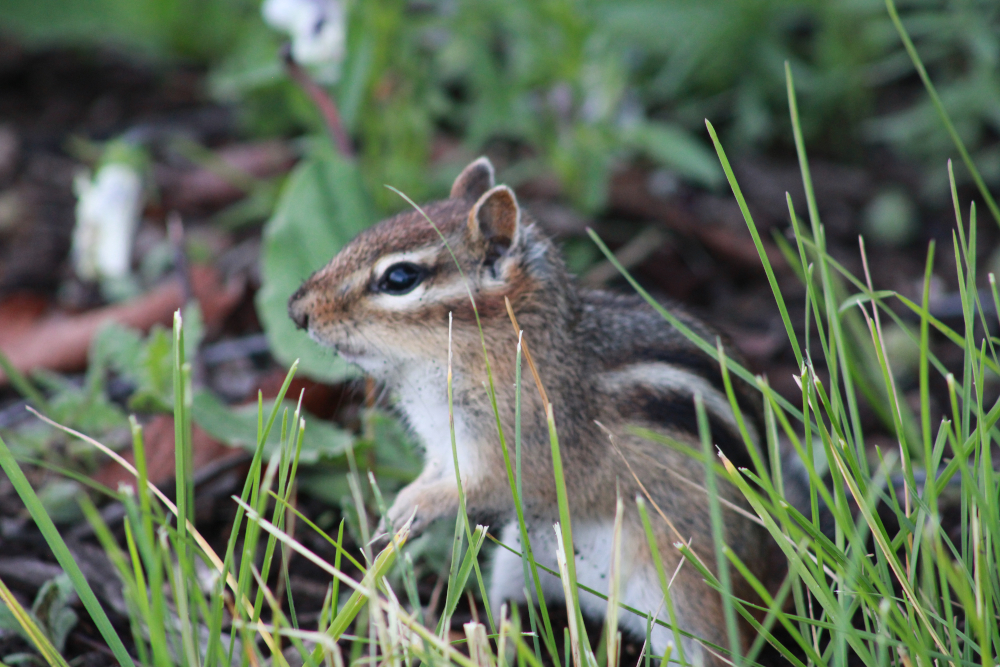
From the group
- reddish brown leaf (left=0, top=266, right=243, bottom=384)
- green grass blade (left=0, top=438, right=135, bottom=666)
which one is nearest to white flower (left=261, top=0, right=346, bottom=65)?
reddish brown leaf (left=0, top=266, right=243, bottom=384)

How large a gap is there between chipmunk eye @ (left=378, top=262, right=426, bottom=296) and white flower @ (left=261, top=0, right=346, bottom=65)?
1559 millimetres

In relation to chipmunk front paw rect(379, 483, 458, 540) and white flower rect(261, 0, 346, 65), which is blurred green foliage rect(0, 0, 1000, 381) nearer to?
white flower rect(261, 0, 346, 65)

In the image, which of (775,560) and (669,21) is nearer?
(775,560)

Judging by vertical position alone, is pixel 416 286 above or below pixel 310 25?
below

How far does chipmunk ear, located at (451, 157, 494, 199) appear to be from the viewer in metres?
2.92

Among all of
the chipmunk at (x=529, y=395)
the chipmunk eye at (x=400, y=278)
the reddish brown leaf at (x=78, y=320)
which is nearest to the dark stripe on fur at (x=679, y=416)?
the chipmunk at (x=529, y=395)

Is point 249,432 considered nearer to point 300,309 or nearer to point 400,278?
point 300,309

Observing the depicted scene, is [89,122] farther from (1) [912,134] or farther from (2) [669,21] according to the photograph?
(1) [912,134]

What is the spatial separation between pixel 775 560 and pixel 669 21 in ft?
8.81

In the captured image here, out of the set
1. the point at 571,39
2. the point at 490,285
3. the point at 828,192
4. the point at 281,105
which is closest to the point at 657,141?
the point at 571,39

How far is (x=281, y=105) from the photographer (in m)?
5.15

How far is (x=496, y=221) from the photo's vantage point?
2.57 metres

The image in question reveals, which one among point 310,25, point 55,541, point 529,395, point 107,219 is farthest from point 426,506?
A: point 107,219

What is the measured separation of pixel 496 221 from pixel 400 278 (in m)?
0.31
